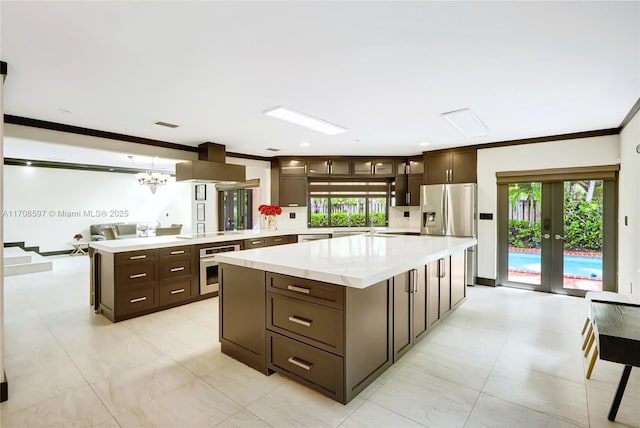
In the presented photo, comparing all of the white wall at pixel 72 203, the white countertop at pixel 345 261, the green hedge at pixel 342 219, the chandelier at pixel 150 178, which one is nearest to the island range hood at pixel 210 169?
the green hedge at pixel 342 219

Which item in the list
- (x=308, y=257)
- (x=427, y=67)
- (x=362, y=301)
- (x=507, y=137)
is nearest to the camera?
(x=362, y=301)

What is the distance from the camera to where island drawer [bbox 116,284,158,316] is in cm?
357

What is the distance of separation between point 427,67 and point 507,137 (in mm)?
3169

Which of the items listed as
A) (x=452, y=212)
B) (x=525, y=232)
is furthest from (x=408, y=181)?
(x=525, y=232)

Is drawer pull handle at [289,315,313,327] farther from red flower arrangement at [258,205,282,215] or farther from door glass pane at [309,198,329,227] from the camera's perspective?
door glass pane at [309,198,329,227]

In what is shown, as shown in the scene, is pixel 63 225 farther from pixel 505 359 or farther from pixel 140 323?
pixel 505 359

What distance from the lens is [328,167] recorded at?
250 inches

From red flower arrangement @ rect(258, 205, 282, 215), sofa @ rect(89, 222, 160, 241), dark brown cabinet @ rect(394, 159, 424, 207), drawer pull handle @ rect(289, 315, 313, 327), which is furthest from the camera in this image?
sofa @ rect(89, 222, 160, 241)

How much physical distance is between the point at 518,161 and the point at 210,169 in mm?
→ 4846

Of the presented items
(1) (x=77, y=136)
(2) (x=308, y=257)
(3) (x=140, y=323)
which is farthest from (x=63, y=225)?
(2) (x=308, y=257)

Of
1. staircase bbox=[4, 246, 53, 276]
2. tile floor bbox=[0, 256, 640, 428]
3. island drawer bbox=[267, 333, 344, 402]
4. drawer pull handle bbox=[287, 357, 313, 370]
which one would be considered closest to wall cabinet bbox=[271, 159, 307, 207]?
tile floor bbox=[0, 256, 640, 428]

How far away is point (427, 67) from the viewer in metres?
2.34

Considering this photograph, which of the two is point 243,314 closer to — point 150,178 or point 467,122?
point 467,122

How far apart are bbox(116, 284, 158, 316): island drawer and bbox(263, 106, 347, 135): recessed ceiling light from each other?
258 cm
